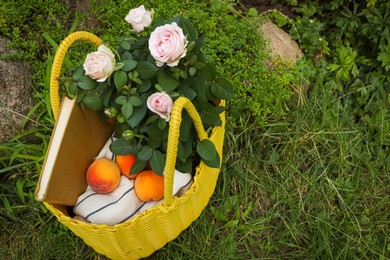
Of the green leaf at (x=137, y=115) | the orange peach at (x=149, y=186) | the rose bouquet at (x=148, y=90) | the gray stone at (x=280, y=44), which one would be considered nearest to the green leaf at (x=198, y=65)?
the rose bouquet at (x=148, y=90)

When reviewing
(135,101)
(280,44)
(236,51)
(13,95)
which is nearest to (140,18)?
(135,101)

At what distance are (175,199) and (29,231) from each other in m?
1.04

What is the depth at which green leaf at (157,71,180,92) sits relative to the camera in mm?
1664

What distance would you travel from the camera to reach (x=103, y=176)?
6.20ft

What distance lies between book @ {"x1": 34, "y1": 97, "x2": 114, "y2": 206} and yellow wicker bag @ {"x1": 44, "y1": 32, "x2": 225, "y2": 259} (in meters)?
0.06

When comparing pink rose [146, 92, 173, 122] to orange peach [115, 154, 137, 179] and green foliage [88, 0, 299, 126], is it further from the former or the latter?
green foliage [88, 0, 299, 126]

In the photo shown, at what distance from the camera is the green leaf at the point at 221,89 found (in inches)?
72.1

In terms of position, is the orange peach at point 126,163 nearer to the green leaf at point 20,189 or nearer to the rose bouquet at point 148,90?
the rose bouquet at point 148,90

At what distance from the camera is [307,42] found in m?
2.67

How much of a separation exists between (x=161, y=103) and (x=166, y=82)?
5.2 inches

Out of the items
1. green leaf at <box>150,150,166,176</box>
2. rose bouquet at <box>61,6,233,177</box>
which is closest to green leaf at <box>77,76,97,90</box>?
rose bouquet at <box>61,6,233,177</box>

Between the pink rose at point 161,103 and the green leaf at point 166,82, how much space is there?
0.22ft

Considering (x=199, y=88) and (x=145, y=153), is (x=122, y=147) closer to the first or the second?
(x=145, y=153)

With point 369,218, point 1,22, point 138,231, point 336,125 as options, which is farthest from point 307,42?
point 1,22
